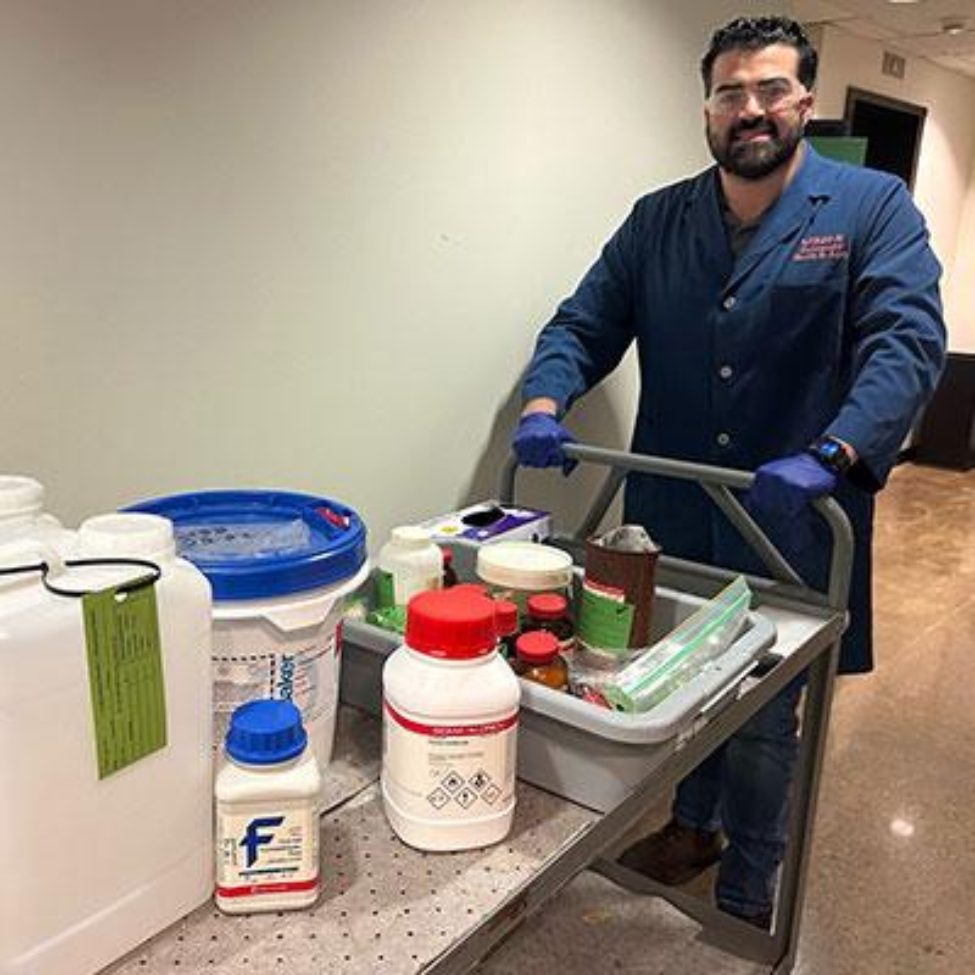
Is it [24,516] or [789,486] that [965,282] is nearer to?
[789,486]

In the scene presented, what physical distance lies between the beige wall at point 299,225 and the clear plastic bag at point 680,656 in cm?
67

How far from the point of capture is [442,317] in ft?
5.35

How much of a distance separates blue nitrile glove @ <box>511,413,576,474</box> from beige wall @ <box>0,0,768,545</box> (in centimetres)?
21

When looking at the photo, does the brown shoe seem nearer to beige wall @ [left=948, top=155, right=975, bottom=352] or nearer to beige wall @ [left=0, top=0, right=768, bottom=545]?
beige wall @ [left=0, top=0, right=768, bottom=545]

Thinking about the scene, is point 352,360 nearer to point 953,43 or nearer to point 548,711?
point 548,711

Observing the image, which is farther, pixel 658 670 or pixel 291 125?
pixel 291 125

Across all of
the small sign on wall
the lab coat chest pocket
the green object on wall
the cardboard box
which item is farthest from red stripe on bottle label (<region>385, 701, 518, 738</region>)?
the small sign on wall

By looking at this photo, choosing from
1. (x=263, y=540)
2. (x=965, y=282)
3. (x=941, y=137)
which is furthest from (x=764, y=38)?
(x=965, y=282)

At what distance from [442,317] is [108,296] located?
2.02 ft

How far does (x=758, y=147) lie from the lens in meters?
1.58

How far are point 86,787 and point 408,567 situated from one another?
0.47m

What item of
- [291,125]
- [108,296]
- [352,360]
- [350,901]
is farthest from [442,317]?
[350,901]

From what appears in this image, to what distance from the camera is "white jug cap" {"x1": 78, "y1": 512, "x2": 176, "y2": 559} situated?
0.66 metres

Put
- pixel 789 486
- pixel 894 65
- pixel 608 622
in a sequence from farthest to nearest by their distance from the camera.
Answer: pixel 894 65 < pixel 789 486 < pixel 608 622
